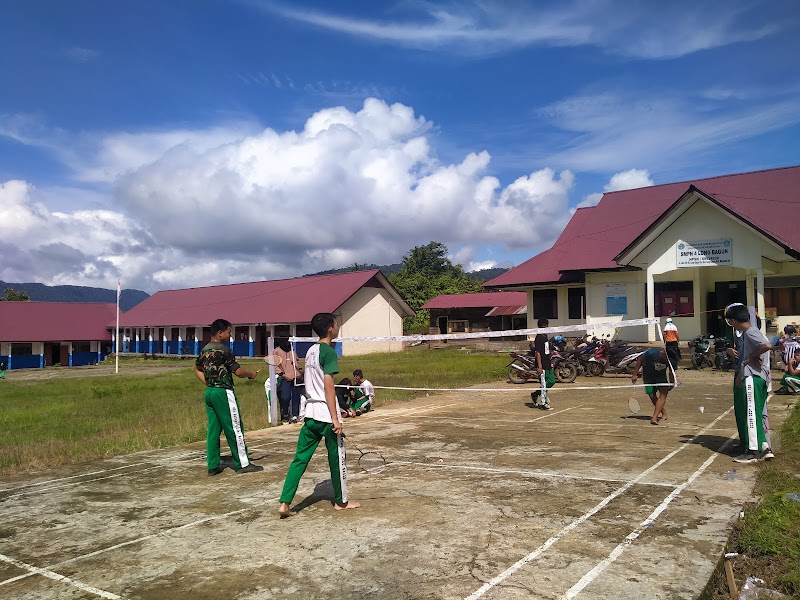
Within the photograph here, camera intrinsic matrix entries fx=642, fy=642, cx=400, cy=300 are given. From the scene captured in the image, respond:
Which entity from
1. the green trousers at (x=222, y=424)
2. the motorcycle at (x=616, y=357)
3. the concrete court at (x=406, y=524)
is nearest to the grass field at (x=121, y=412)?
the concrete court at (x=406, y=524)

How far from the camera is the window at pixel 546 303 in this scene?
30438mm

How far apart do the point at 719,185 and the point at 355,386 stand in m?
23.3

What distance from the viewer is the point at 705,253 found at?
951 inches

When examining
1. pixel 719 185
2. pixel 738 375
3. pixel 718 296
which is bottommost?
pixel 738 375

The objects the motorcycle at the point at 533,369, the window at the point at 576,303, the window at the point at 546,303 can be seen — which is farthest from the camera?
the window at the point at 546,303

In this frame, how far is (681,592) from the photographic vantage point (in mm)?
3992

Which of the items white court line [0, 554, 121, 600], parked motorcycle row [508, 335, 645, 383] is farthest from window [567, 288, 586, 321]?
white court line [0, 554, 121, 600]

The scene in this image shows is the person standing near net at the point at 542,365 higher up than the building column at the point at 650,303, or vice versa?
the building column at the point at 650,303

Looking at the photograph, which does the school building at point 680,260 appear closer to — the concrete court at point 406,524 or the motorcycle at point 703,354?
the motorcycle at point 703,354

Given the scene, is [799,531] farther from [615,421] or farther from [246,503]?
[615,421]

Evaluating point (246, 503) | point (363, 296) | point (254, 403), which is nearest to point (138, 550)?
point (246, 503)

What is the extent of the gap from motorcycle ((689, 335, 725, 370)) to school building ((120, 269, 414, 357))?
61.9ft

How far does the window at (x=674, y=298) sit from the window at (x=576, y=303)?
3.39 metres

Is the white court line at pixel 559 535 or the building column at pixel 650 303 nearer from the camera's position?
the white court line at pixel 559 535
